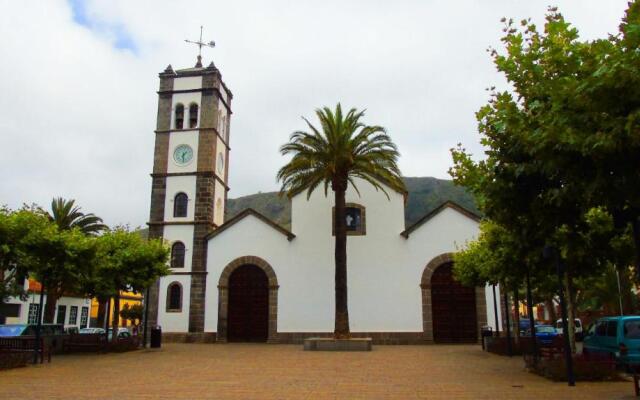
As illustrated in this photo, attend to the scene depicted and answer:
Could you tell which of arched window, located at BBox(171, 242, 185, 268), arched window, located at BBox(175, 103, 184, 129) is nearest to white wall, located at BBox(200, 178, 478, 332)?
arched window, located at BBox(171, 242, 185, 268)

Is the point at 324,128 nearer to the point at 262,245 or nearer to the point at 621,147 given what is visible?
the point at 262,245

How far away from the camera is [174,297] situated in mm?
30078

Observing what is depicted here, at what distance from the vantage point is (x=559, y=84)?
6.92 meters

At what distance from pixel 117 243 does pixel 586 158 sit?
765 inches

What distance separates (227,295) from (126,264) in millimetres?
8531

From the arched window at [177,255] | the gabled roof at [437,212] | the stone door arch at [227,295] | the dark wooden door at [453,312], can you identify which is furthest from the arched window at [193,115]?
the dark wooden door at [453,312]

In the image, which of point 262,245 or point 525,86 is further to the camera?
point 262,245

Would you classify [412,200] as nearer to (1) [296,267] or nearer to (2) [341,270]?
(1) [296,267]

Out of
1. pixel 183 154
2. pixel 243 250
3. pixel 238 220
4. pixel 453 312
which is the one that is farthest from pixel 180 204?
pixel 453 312

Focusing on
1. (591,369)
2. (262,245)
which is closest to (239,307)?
(262,245)

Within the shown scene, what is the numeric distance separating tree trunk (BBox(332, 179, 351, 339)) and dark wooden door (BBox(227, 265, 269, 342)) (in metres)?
6.49

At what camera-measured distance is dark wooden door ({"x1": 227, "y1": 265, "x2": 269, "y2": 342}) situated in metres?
29.3

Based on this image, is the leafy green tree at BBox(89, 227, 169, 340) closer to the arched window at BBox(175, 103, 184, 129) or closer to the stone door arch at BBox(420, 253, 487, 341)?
the arched window at BBox(175, 103, 184, 129)

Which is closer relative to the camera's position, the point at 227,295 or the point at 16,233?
the point at 16,233
